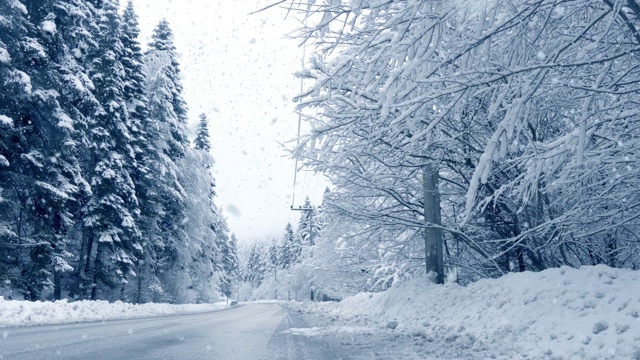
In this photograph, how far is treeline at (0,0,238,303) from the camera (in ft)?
48.8

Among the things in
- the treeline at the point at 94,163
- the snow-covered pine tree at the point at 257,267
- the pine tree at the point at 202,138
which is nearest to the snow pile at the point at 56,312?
the treeline at the point at 94,163

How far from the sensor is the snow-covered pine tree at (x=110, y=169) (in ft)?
66.6

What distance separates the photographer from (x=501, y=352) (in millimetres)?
5090

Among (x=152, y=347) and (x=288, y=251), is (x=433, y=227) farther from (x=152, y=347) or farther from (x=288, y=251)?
(x=288, y=251)

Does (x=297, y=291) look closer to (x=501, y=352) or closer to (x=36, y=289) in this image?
(x=36, y=289)

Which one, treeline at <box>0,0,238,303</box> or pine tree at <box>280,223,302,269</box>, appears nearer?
treeline at <box>0,0,238,303</box>

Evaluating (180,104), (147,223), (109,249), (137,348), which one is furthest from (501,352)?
(180,104)

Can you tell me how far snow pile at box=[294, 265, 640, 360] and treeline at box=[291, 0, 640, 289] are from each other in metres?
0.64

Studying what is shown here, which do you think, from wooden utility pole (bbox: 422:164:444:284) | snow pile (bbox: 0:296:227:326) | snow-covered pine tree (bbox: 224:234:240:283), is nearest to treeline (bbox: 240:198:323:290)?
snow-covered pine tree (bbox: 224:234:240:283)

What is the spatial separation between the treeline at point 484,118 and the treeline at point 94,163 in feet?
33.7

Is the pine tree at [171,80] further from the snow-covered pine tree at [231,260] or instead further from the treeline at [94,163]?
the snow-covered pine tree at [231,260]

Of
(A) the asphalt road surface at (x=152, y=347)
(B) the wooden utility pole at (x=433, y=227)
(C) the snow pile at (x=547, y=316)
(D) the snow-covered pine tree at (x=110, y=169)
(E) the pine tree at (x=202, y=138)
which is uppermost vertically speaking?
(E) the pine tree at (x=202, y=138)

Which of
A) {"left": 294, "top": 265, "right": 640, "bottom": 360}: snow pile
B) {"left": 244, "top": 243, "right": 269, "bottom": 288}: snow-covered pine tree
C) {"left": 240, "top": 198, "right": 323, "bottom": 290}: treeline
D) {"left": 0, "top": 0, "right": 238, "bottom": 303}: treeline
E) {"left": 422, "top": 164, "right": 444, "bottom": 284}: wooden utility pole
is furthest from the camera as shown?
{"left": 244, "top": 243, "right": 269, "bottom": 288}: snow-covered pine tree

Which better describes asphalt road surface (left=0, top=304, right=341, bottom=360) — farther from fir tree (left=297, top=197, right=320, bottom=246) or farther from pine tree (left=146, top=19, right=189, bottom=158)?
fir tree (left=297, top=197, right=320, bottom=246)
